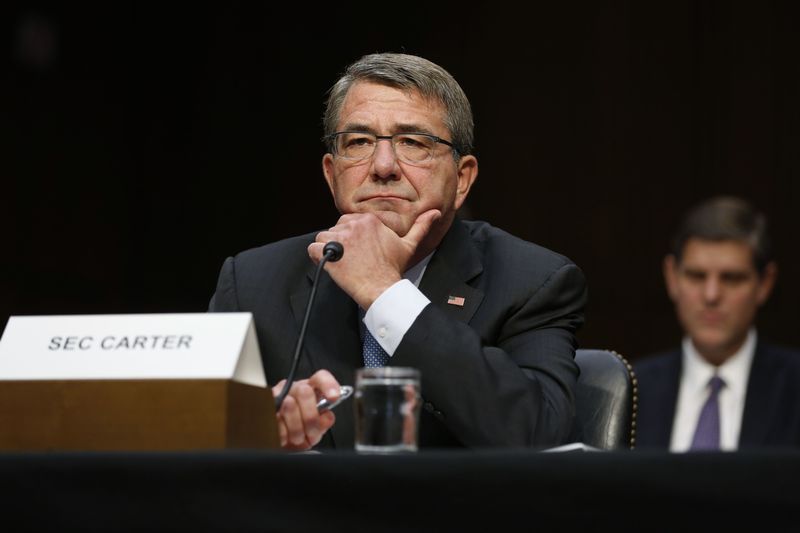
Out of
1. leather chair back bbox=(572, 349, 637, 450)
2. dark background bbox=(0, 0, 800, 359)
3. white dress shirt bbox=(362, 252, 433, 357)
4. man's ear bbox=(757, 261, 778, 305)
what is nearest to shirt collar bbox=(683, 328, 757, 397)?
man's ear bbox=(757, 261, 778, 305)

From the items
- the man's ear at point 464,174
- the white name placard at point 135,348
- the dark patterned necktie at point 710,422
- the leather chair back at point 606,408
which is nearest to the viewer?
the white name placard at point 135,348

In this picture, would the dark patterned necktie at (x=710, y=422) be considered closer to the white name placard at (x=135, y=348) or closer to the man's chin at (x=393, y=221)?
the man's chin at (x=393, y=221)

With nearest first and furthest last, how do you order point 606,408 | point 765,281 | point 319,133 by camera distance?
1. point 606,408
2. point 765,281
3. point 319,133

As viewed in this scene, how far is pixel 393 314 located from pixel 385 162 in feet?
1.38

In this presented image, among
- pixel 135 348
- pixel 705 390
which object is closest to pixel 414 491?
pixel 135 348

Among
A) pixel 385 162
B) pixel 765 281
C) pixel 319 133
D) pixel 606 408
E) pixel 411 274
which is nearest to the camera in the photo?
pixel 606 408

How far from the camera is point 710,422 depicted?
A: 3.91 meters

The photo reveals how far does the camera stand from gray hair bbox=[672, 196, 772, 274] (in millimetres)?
4094

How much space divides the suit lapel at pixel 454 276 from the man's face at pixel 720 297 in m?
1.90

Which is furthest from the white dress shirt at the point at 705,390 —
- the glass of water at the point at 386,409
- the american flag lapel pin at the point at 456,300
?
the glass of water at the point at 386,409

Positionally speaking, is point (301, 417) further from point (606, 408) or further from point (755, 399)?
point (755, 399)

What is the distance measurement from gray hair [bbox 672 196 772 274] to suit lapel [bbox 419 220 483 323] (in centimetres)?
192

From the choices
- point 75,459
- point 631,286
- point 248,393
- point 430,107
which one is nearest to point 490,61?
point 631,286

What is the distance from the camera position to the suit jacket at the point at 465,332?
191 centimetres
